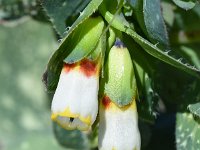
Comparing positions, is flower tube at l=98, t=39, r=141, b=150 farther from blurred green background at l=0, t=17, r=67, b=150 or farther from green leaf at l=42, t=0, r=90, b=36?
blurred green background at l=0, t=17, r=67, b=150

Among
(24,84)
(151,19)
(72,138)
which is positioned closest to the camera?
(151,19)

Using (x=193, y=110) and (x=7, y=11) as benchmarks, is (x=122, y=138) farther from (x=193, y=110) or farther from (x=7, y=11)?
(x=7, y=11)

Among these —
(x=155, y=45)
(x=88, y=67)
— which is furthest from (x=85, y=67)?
(x=155, y=45)

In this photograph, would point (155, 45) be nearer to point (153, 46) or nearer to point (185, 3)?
point (153, 46)

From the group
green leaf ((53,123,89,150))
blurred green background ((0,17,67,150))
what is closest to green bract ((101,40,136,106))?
green leaf ((53,123,89,150))

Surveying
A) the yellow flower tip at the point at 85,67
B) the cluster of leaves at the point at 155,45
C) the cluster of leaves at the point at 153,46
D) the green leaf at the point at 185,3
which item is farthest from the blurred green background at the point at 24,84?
the yellow flower tip at the point at 85,67

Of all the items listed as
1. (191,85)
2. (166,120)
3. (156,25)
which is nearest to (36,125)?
(166,120)

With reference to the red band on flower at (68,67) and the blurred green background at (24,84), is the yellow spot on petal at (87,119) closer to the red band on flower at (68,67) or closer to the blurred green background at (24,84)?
the red band on flower at (68,67)
